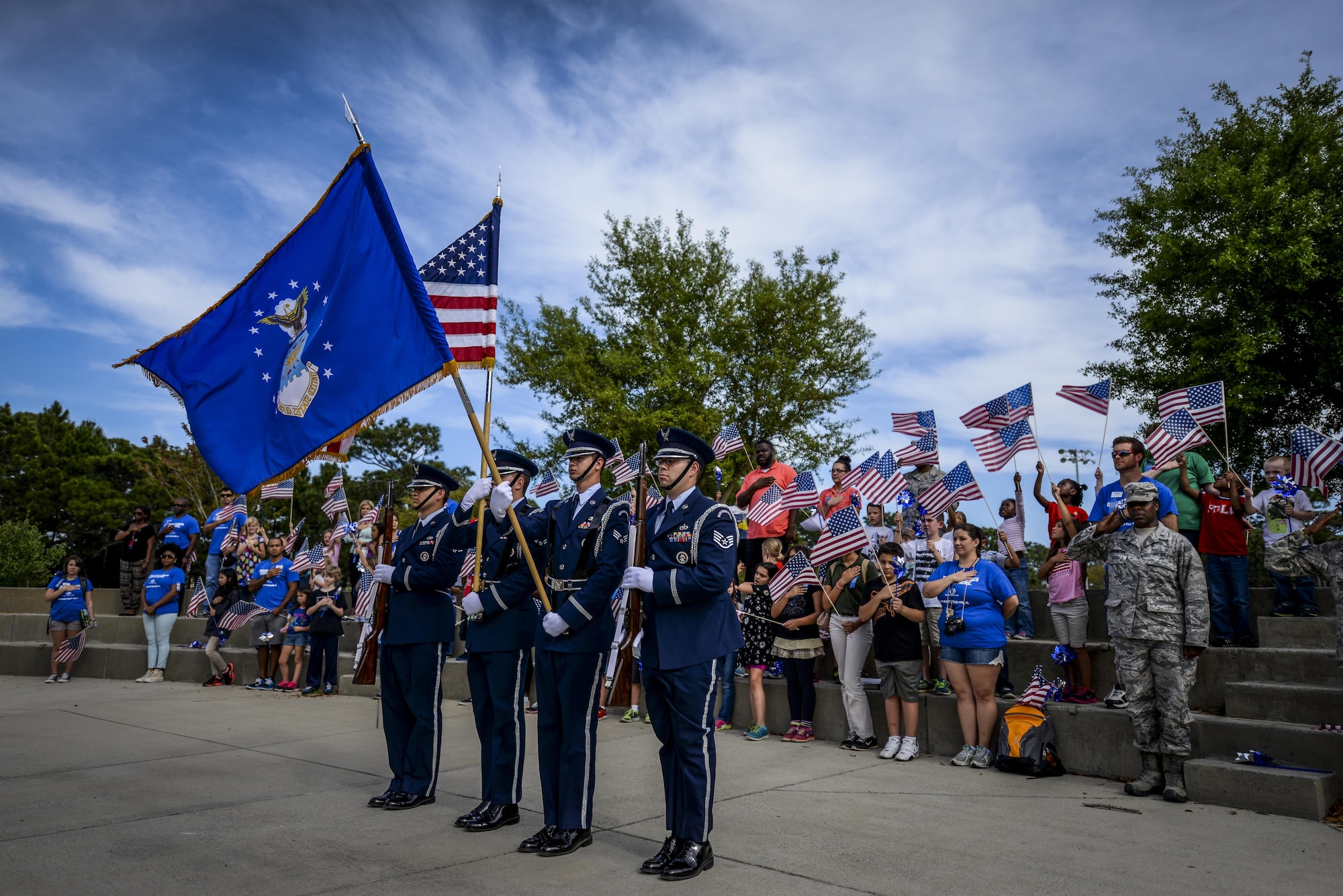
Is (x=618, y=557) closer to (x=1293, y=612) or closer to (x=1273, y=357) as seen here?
(x=1293, y=612)

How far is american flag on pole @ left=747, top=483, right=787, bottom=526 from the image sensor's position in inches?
418

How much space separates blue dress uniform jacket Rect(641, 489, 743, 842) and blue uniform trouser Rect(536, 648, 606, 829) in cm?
41

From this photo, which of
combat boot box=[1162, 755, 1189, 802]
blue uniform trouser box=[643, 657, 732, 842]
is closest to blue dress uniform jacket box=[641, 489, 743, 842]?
blue uniform trouser box=[643, 657, 732, 842]

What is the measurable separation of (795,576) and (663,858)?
4.54m

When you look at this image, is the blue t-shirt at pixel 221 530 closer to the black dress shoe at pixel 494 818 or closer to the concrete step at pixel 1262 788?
the black dress shoe at pixel 494 818

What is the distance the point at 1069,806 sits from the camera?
5.97 m

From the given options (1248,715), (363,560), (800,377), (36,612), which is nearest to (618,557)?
(1248,715)

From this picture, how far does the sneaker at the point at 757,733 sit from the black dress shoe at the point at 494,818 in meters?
3.71

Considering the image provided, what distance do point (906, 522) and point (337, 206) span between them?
7935 millimetres

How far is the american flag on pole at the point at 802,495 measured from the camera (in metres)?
10.7

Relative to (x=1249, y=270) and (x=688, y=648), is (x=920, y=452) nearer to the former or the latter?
(x=688, y=648)

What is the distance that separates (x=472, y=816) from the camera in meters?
5.37

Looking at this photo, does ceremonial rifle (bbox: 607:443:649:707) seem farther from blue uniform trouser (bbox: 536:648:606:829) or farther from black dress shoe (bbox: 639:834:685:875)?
black dress shoe (bbox: 639:834:685:875)

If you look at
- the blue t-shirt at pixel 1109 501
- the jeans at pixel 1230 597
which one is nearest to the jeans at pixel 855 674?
the blue t-shirt at pixel 1109 501
